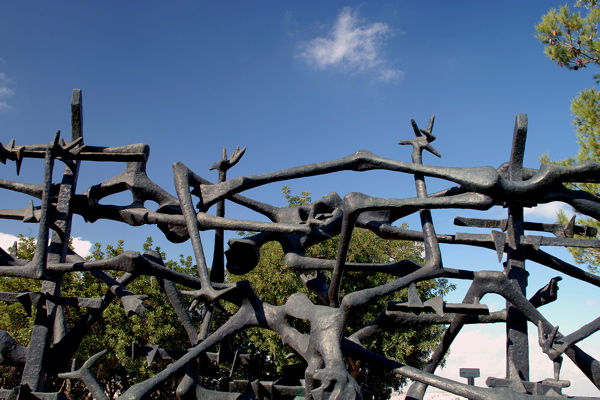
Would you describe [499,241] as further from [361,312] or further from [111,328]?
[111,328]

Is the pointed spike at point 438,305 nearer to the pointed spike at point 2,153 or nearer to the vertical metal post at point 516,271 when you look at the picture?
the vertical metal post at point 516,271

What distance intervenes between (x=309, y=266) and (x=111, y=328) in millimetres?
12952

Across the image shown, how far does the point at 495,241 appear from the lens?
15.7ft

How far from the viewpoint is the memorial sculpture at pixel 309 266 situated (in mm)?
4156

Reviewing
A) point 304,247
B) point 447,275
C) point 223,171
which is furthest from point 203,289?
point 447,275

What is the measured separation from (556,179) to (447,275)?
1.29 m

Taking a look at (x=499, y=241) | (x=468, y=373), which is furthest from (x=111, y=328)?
(x=499, y=241)

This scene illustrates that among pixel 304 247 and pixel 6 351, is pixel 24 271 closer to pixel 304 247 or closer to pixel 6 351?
pixel 6 351

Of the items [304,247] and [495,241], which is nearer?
[495,241]

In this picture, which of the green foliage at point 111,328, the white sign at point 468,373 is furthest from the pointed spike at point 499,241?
the green foliage at point 111,328

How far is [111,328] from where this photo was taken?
16.1 metres

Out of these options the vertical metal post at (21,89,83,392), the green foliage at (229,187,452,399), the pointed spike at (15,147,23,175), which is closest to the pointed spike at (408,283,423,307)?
the vertical metal post at (21,89,83,392)

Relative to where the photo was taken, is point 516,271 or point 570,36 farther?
point 570,36

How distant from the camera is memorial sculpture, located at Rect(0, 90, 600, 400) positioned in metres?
4.16
